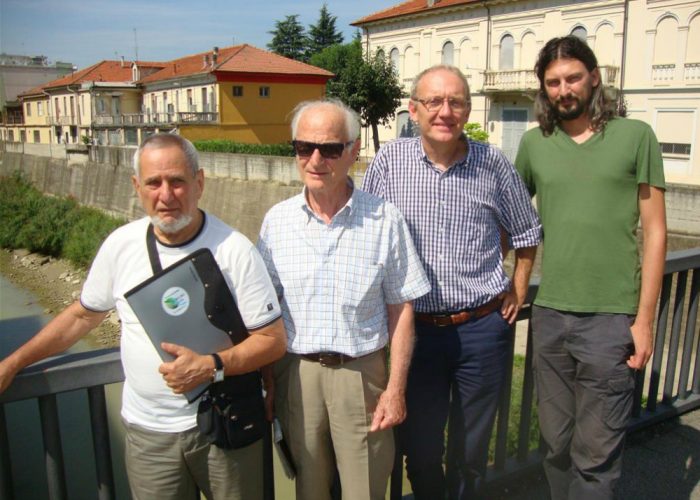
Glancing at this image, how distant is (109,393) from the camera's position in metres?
13.7

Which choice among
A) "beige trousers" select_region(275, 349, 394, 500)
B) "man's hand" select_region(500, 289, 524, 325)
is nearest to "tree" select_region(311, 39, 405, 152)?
"man's hand" select_region(500, 289, 524, 325)

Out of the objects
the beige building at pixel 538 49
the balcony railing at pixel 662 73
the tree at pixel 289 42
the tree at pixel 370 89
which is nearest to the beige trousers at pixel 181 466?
A: the beige building at pixel 538 49

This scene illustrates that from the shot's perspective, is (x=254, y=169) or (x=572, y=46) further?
(x=254, y=169)

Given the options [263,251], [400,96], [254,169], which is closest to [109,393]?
[254,169]

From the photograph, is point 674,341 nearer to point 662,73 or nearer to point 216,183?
point 662,73

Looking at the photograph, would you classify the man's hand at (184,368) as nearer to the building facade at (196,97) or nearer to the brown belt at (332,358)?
the brown belt at (332,358)

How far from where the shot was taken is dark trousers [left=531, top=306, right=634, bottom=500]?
7.86ft

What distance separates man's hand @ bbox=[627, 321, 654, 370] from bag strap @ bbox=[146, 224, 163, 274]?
1.82m

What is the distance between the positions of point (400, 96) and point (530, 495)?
2778 centimetres

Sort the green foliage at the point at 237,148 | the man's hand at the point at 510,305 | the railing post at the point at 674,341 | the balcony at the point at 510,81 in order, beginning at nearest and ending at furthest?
the man's hand at the point at 510,305, the railing post at the point at 674,341, the balcony at the point at 510,81, the green foliage at the point at 237,148

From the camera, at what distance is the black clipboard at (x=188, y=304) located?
6.21 ft

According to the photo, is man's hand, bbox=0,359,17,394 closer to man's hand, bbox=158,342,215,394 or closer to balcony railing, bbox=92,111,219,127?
man's hand, bbox=158,342,215,394

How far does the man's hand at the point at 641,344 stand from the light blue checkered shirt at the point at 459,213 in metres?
0.52

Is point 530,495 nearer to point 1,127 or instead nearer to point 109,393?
point 109,393
